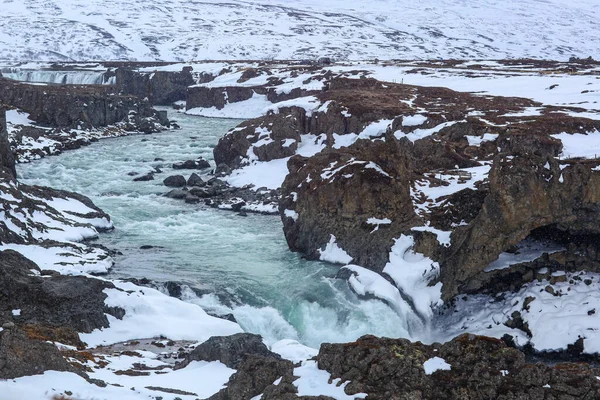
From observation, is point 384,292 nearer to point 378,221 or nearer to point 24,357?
point 378,221

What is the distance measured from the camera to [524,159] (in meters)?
25.4

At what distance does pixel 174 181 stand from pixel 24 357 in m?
33.0

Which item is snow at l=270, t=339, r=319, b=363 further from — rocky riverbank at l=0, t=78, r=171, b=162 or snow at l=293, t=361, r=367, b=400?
rocky riverbank at l=0, t=78, r=171, b=162

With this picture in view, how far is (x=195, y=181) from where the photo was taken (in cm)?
4481

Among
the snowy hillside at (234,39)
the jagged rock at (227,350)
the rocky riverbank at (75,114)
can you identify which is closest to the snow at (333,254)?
the jagged rock at (227,350)

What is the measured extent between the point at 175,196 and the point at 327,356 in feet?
102

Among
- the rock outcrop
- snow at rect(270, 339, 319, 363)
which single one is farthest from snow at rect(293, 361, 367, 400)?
the rock outcrop

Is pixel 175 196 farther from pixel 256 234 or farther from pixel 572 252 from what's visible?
pixel 572 252

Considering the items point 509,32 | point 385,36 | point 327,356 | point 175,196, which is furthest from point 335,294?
point 509,32

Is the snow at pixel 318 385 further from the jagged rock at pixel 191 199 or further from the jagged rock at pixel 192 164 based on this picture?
the jagged rock at pixel 192 164

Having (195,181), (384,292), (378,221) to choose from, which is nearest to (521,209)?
(384,292)

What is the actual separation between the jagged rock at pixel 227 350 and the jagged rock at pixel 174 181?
2925cm

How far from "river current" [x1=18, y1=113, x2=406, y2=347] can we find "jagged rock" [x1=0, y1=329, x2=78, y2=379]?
37.2 feet

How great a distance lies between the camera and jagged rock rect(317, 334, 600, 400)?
33.5ft
